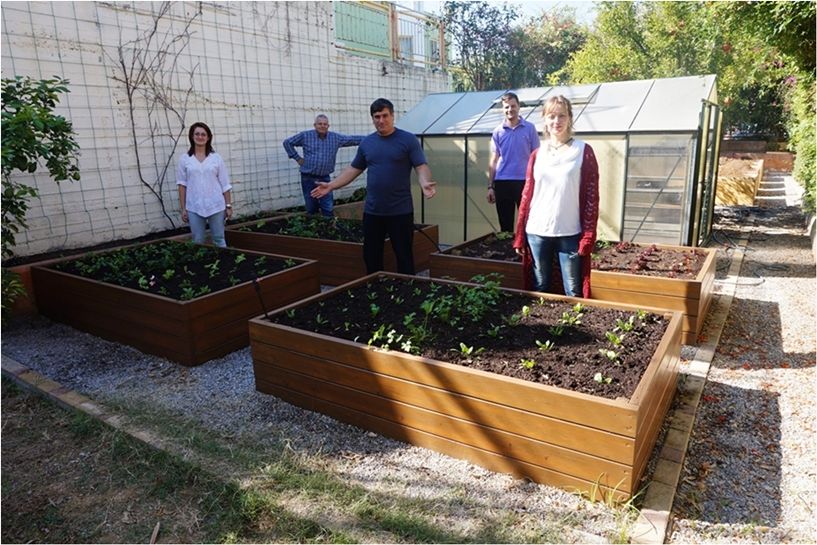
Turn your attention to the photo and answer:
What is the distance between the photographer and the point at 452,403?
8.98ft

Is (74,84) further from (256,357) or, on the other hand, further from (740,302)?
(740,302)

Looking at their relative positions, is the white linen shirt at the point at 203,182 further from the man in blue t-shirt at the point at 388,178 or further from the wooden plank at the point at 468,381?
the wooden plank at the point at 468,381

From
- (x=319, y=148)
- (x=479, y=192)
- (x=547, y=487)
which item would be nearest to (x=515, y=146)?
(x=479, y=192)

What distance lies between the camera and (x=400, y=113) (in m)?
11.6

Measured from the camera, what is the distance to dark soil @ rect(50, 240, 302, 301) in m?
4.41

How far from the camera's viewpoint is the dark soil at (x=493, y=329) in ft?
9.10

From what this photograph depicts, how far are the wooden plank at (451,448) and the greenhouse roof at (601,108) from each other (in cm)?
492

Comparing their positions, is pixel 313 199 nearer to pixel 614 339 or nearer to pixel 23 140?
pixel 23 140

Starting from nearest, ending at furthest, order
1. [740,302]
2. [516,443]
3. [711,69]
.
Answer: [516,443], [740,302], [711,69]

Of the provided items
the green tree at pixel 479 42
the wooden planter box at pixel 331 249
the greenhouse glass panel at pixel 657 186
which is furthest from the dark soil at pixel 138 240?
the green tree at pixel 479 42

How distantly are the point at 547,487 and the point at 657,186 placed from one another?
189 inches

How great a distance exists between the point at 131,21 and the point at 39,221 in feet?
8.59

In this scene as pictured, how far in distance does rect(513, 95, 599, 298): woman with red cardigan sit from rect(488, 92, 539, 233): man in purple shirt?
2.08m

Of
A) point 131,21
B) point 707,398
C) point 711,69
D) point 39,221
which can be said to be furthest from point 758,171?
point 39,221
